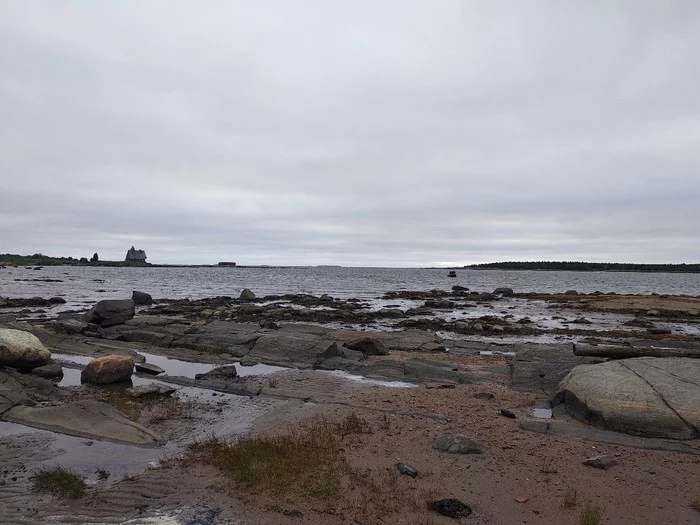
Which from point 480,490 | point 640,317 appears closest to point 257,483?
point 480,490

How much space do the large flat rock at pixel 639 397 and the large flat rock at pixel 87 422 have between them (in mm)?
9273

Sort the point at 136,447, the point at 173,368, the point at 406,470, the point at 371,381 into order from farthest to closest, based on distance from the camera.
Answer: the point at 173,368 < the point at 371,381 < the point at 136,447 < the point at 406,470

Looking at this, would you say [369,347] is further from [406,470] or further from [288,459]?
[406,470]

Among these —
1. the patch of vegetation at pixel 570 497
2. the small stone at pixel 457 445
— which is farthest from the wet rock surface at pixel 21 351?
the patch of vegetation at pixel 570 497

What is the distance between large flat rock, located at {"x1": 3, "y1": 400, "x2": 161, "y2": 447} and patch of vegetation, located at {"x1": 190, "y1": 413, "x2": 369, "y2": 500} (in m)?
1.37

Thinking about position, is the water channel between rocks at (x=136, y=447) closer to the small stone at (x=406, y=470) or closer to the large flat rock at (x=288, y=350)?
the large flat rock at (x=288, y=350)

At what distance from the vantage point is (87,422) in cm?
981

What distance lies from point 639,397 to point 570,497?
14.5 ft

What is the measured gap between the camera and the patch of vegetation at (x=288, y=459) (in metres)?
7.19

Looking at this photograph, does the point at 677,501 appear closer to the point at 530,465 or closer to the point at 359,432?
the point at 530,465

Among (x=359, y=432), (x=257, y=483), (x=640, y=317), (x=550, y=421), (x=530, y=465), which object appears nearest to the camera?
(x=257, y=483)

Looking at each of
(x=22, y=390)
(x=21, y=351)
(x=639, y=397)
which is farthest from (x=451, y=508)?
(x=21, y=351)

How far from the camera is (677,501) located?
691cm

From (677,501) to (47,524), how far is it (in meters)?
8.78
